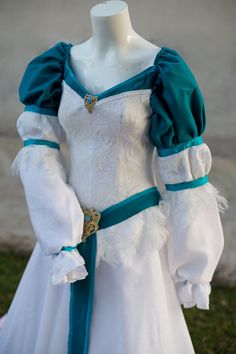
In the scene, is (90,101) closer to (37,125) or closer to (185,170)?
(37,125)

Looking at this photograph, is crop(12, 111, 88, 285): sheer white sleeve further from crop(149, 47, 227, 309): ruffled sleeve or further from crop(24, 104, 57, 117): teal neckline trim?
crop(149, 47, 227, 309): ruffled sleeve

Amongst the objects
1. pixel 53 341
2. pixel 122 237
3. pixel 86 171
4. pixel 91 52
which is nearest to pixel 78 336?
pixel 53 341

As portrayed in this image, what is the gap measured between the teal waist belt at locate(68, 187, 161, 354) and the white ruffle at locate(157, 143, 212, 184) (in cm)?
9

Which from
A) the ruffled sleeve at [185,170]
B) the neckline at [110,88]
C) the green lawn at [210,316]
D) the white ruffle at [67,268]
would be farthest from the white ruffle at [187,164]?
the green lawn at [210,316]

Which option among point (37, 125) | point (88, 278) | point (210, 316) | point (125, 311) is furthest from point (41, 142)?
point (210, 316)

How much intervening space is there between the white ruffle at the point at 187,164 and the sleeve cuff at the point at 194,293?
0.26m

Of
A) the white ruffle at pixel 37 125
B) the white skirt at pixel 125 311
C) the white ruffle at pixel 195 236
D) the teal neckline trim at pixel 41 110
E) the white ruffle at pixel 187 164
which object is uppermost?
the teal neckline trim at pixel 41 110

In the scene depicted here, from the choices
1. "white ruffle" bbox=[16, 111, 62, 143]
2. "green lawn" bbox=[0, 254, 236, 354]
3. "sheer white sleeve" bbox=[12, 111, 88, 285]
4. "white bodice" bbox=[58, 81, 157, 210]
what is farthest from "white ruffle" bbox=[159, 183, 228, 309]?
"green lawn" bbox=[0, 254, 236, 354]

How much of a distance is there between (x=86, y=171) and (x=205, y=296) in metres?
0.42

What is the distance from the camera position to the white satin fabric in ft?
3.94

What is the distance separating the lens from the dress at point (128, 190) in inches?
46.6

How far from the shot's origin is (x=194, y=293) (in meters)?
1.25

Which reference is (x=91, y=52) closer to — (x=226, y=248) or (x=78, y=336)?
(x=78, y=336)

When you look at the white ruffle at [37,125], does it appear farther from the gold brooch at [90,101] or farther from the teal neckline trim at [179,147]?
the teal neckline trim at [179,147]
